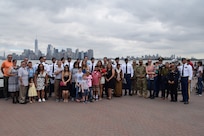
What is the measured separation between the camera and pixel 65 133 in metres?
5.30

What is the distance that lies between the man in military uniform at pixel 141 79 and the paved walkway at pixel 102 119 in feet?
5.80

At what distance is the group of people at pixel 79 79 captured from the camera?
30.6ft

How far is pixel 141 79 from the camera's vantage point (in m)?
10.9

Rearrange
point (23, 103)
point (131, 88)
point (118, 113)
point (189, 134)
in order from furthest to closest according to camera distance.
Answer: point (131, 88) < point (23, 103) < point (118, 113) < point (189, 134)

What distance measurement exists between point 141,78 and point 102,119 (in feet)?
15.9

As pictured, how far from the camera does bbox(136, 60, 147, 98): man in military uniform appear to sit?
1079 centimetres

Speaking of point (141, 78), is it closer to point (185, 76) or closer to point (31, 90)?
point (185, 76)

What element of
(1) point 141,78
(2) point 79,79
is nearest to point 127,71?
(1) point 141,78

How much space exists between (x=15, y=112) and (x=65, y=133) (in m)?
3.04

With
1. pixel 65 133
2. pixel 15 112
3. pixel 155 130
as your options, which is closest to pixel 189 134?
pixel 155 130

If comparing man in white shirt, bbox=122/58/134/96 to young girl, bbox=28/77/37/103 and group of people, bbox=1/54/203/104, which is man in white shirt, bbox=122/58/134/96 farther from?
young girl, bbox=28/77/37/103

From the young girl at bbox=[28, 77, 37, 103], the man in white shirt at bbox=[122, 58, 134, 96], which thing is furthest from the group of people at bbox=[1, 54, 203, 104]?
the man in white shirt at bbox=[122, 58, 134, 96]

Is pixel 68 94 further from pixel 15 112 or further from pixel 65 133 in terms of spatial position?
pixel 65 133

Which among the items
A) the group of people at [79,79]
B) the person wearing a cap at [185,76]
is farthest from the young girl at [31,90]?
the person wearing a cap at [185,76]
